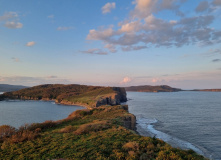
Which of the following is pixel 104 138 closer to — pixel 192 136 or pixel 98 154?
pixel 98 154

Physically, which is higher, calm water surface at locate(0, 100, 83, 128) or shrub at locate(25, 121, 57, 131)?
shrub at locate(25, 121, 57, 131)

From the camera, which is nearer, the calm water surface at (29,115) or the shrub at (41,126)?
the shrub at (41,126)

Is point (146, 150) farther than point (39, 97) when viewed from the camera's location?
No

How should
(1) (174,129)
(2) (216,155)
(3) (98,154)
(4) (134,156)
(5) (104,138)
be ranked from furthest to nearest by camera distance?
1. (1) (174,129)
2. (2) (216,155)
3. (5) (104,138)
4. (3) (98,154)
5. (4) (134,156)

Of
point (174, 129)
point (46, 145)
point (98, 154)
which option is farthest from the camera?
point (174, 129)

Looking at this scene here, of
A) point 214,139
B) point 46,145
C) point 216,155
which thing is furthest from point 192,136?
point 46,145

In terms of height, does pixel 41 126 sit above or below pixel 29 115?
above

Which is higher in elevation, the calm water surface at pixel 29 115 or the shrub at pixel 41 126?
the shrub at pixel 41 126

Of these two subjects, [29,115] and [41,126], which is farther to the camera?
[29,115]

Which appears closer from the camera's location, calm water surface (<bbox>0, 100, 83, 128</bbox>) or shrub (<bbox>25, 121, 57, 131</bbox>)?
shrub (<bbox>25, 121, 57, 131</bbox>)

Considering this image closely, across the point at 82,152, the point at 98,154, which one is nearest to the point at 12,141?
the point at 82,152

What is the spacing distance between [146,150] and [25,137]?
1365 cm

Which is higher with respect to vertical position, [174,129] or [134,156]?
[134,156]

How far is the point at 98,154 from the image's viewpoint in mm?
12289
